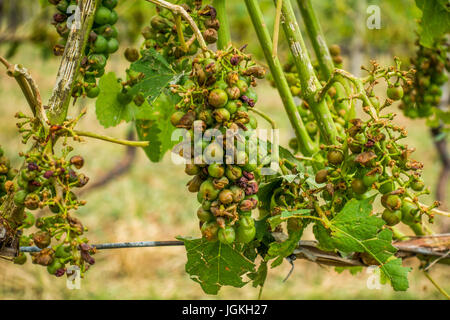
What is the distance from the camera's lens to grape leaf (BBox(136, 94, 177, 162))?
1.08m

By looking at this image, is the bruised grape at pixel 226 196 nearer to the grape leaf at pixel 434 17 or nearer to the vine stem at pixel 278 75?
the vine stem at pixel 278 75

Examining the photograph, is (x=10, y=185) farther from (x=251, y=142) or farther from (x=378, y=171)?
(x=378, y=171)

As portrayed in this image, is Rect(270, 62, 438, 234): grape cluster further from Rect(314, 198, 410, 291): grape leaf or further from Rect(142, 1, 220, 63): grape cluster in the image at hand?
Rect(142, 1, 220, 63): grape cluster

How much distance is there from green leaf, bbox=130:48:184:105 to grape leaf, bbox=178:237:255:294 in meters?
0.28

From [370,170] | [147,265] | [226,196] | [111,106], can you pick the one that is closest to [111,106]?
[111,106]

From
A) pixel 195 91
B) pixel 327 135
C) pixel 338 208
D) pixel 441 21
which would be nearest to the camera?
pixel 195 91

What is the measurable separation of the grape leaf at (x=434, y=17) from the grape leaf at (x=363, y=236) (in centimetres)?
55

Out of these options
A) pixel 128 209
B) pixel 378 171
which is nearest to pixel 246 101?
pixel 378 171

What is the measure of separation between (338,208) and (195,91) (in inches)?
12.9

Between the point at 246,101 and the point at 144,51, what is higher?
the point at 144,51

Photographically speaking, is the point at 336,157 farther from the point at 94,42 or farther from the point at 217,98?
the point at 94,42

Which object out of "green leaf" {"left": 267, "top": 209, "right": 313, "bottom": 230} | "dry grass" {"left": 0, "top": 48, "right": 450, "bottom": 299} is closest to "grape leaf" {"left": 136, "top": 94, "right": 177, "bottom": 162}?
"green leaf" {"left": 267, "top": 209, "right": 313, "bottom": 230}

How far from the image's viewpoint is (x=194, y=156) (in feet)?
2.17
